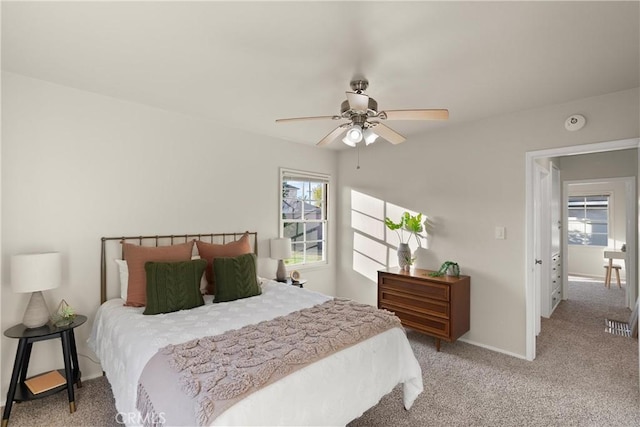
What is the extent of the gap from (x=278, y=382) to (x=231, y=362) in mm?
267

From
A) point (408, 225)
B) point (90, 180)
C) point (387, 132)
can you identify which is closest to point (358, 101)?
point (387, 132)

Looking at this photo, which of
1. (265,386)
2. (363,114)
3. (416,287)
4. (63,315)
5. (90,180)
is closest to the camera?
(265,386)

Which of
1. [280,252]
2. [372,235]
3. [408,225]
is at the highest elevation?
[408,225]

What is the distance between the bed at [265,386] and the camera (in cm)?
147

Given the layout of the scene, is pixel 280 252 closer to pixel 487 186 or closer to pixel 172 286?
pixel 172 286

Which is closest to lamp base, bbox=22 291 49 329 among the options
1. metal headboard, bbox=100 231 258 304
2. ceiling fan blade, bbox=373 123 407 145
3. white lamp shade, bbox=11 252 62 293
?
white lamp shade, bbox=11 252 62 293

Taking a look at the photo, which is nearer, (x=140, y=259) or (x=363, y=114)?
(x=363, y=114)

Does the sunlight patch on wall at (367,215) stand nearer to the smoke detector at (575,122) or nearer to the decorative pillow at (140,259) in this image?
the smoke detector at (575,122)

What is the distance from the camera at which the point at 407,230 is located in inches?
164

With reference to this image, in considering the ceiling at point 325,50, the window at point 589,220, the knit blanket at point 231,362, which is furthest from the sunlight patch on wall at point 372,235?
the window at point 589,220

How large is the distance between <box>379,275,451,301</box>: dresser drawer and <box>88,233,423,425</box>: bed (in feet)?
4.12

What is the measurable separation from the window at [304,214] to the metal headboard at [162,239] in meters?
0.69

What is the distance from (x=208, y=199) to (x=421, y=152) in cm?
272

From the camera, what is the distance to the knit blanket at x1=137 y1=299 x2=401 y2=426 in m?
1.37
